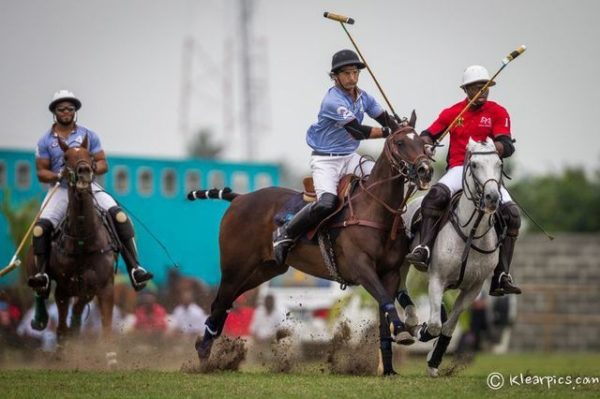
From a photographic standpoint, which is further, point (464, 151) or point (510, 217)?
point (464, 151)

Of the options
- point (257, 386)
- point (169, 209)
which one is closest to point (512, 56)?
point (257, 386)

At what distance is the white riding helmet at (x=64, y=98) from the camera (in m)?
18.7

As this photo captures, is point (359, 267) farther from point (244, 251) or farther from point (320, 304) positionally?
point (320, 304)

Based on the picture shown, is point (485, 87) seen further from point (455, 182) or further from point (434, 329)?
point (434, 329)

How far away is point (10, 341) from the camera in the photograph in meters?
20.5

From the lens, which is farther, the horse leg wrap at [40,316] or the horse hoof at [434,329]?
the horse leg wrap at [40,316]

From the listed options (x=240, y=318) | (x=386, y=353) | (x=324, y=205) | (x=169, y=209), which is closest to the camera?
(x=386, y=353)

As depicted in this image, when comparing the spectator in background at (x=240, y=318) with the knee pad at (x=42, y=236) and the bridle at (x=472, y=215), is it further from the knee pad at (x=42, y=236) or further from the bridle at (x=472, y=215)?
the bridle at (x=472, y=215)

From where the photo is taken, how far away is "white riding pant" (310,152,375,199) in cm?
1716

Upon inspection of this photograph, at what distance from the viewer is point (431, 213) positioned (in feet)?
53.9

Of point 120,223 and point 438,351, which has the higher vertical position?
point 120,223

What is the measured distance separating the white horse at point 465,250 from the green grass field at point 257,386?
649 mm

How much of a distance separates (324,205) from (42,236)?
4200 millimetres

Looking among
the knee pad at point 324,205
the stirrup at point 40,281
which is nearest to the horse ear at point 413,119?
the knee pad at point 324,205
